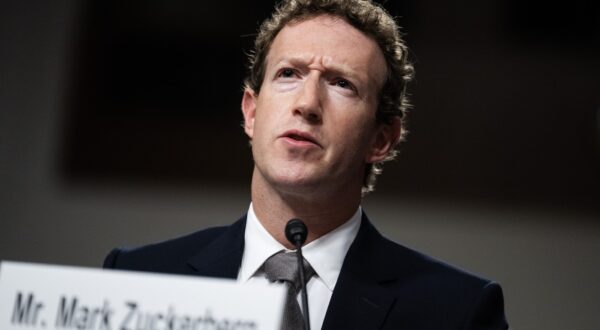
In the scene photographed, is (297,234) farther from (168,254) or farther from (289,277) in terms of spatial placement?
(168,254)

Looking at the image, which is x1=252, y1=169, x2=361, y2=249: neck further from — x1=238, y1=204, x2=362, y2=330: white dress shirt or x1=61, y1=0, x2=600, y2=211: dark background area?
x1=61, y1=0, x2=600, y2=211: dark background area

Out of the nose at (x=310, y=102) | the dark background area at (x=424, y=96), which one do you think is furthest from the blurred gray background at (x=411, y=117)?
the nose at (x=310, y=102)

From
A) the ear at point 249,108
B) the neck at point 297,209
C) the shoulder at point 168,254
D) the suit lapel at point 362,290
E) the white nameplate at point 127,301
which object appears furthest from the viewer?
the ear at point 249,108

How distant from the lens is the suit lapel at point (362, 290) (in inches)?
81.4

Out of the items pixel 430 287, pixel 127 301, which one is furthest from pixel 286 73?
pixel 127 301

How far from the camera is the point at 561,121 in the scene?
4.01 m

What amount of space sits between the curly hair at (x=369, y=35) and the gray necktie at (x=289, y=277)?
440 mm

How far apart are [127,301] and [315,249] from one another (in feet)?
2.56

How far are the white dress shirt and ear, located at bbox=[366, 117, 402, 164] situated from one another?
0.78 feet

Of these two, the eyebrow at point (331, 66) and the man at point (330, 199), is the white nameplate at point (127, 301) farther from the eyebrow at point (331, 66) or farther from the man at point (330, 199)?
the eyebrow at point (331, 66)

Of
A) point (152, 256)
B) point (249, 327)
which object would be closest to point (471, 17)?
point (152, 256)

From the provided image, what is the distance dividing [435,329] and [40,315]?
0.97 metres

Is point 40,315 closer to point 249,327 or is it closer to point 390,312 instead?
point 249,327

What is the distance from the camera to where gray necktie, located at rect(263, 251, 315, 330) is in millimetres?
1995
